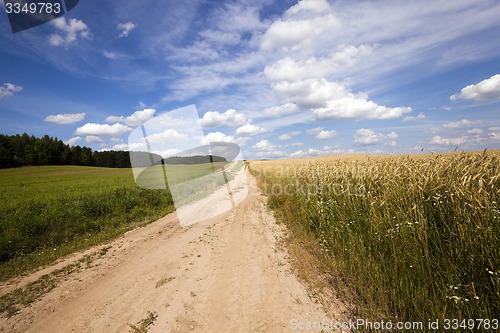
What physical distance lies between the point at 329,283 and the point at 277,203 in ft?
25.1

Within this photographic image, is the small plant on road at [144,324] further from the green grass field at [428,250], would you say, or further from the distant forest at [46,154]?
the distant forest at [46,154]

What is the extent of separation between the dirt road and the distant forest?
325 feet

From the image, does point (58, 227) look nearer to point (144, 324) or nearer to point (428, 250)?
point (144, 324)

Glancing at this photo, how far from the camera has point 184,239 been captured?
910 cm

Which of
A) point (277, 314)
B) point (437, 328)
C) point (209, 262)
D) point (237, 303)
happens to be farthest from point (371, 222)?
point (209, 262)

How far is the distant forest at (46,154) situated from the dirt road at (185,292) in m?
99.0

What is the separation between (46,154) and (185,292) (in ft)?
371

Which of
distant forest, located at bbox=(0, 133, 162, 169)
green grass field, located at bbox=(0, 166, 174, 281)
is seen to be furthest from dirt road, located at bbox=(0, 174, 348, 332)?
distant forest, located at bbox=(0, 133, 162, 169)

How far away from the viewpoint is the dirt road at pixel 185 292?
429cm

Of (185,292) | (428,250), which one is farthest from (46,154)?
(428,250)

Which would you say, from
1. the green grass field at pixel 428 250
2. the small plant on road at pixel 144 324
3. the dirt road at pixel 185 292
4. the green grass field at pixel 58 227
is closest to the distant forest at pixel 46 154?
the green grass field at pixel 58 227

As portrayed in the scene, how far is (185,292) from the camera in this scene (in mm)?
5238

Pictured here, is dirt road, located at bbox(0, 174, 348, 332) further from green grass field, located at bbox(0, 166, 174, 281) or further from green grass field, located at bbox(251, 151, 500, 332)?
green grass field, located at bbox(0, 166, 174, 281)

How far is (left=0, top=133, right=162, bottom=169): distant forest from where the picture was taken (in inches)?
3118
